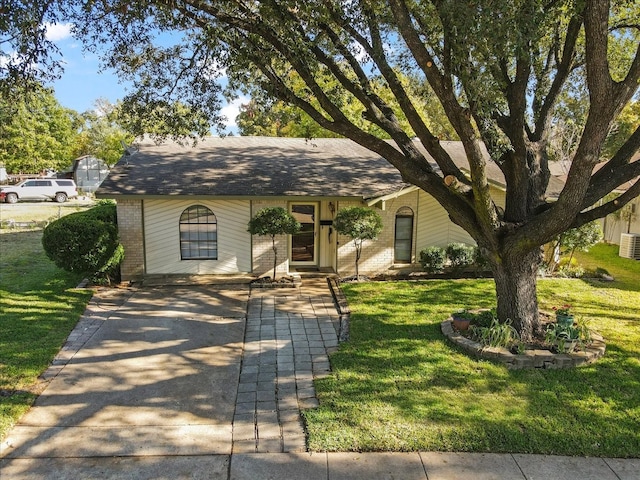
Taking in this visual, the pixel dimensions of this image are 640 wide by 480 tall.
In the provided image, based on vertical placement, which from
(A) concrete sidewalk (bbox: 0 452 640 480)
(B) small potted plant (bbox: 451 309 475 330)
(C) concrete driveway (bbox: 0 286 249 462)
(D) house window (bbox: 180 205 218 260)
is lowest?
(A) concrete sidewalk (bbox: 0 452 640 480)

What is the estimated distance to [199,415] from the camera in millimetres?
5605

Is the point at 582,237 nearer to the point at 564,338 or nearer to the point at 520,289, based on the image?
the point at 520,289

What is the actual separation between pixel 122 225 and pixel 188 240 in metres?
1.79

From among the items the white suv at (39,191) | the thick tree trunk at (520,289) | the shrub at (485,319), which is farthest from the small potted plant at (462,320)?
the white suv at (39,191)

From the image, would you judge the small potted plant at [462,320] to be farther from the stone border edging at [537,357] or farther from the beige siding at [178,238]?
the beige siding at [178,238]

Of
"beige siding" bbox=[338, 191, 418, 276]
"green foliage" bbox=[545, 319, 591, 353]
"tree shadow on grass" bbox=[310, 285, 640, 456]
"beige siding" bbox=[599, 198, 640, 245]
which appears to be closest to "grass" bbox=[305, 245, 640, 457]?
"tree shadow on grass" bbox=[310, 285, 640, 456]

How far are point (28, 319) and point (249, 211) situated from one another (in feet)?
19.5

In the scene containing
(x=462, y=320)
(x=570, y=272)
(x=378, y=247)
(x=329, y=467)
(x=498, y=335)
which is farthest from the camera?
(x=378, y=247)

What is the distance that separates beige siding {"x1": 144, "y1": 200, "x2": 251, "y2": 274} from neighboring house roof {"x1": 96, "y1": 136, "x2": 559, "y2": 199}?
0.57 meters

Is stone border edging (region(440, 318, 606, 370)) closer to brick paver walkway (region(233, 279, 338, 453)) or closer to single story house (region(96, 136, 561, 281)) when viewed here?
brick paver walkway (region(233, 279, 338, 453))

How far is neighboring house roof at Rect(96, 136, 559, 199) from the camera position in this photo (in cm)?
1234

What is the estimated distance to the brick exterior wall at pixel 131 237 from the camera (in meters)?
12.2

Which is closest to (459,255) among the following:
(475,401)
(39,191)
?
(475,401)

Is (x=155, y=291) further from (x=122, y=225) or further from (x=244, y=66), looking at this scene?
(x=244, y=66)
